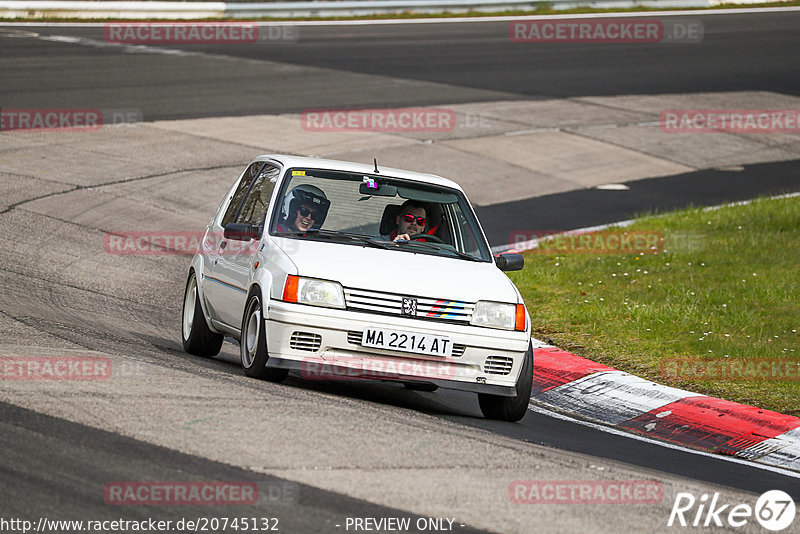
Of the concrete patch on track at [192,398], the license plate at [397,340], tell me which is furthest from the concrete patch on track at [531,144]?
the license plate at [397,340]

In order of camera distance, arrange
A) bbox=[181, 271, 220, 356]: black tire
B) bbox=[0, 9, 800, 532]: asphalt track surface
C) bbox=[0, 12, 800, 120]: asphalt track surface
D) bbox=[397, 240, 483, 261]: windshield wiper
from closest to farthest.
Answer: bbox=[0, 9, 800, 532]: asphalt track surface, bbox=[397, 240, 483, 261]: windshield wiper, bbox=[181, 271, 220, 356]: black tire, bbox=[0, 12, 800, 120]: asphalt track surface

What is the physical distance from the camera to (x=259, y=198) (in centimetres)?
943

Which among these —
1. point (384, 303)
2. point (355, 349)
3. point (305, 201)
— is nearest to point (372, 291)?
point (384, 303)

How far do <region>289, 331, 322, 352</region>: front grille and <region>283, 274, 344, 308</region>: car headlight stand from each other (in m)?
0.21

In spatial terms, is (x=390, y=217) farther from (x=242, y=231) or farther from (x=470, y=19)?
(x=470, y=19)

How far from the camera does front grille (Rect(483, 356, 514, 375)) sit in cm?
808

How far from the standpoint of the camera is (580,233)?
651 inches

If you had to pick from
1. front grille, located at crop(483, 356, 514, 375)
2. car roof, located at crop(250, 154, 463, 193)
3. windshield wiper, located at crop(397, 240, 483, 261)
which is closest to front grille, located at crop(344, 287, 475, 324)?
front grille, located at crop(483, 356, 514, 375)

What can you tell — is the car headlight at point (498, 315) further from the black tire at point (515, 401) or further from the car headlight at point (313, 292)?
the car headlight at point (313, 292)

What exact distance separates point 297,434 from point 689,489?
209cm

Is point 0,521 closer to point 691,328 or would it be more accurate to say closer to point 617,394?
point 617,394

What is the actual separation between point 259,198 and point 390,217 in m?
1.03

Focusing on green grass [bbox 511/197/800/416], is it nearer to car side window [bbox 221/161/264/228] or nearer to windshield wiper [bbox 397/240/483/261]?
windshield wiper [bbox 397/240/483/261]

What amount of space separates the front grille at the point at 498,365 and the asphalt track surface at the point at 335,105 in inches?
15.1
